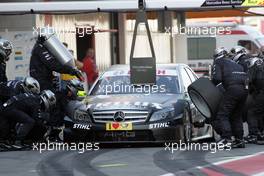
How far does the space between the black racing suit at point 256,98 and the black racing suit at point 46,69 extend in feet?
→ 11.3

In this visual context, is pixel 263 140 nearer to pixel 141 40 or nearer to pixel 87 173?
pixel 87 173

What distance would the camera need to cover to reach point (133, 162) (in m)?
12.8

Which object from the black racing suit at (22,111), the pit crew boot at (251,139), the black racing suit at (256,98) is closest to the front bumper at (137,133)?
the black racing suit at (22,111)

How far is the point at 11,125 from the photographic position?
15.4m

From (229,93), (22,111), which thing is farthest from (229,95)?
(22,111)

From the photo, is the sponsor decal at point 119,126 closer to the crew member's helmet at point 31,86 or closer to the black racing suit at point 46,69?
the crew member's helmet at point 31,86

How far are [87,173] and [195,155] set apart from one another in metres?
2.48

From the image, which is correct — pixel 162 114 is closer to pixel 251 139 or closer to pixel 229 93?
pixel 229 93

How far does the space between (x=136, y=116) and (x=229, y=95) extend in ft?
5.23

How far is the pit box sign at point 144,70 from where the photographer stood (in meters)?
15.7
